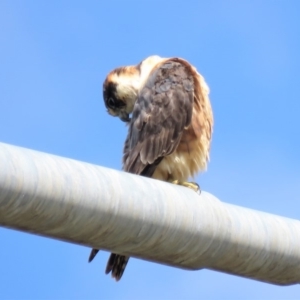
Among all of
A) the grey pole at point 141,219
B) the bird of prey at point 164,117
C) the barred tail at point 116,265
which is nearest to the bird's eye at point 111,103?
the bird of prey at point 164,117

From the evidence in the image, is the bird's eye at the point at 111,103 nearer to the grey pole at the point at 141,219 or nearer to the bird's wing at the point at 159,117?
the bird's wing at the point at 159,117

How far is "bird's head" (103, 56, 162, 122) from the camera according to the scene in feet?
22.4

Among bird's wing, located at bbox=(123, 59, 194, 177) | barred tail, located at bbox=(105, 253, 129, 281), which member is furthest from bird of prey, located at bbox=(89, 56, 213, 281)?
barred tail, located at bbox=(105, 253, 129, 281)

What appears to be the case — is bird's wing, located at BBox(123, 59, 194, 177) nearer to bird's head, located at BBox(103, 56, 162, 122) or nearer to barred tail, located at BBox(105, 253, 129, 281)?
bird's head, located at BBox(103, 56, 162, 122)

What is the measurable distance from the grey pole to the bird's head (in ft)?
12.6

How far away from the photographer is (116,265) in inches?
211

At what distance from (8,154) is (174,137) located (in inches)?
158

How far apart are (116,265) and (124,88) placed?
72.8 inches

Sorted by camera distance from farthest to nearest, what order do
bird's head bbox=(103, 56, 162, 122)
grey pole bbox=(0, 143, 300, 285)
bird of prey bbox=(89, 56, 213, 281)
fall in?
bird's head bbox=(103, 56, 162, 122) < bird of prey bbox=(89, 56, 213, 281) < grey pole bbox=(0, 143, 300, 285)

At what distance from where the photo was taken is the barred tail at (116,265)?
5305 millimetres

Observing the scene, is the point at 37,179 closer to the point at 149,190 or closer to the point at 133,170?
the point at 149,190

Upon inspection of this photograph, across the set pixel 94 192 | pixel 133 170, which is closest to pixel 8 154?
pixel 94 192

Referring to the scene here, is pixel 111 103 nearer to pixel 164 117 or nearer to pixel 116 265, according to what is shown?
pixel 164 117

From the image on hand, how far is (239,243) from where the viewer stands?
2.92 meters
